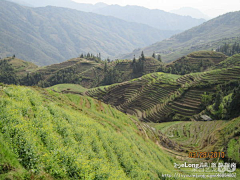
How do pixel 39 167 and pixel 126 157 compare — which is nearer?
pixel 39 167

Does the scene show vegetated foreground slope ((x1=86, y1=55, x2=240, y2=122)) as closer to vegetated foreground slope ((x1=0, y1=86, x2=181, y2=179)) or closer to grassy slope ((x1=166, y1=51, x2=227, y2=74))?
grassy slope ((x1=166, y1=51, x2=227, y2=74))

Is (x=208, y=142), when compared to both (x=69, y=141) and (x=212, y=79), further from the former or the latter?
(x=212, y=79)

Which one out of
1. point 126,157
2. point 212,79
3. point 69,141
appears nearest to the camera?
point 69,141

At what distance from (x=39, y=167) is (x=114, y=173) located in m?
6.37

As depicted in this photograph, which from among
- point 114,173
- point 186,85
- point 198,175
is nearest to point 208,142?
point 198,175

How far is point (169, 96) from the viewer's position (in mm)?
99062

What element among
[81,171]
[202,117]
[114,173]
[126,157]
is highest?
[81,171]

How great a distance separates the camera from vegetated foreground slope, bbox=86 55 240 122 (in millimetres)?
84688

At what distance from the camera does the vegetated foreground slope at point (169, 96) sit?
278 ft

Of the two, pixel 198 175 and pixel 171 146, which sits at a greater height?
pixel 198 175

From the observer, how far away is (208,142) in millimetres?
46594

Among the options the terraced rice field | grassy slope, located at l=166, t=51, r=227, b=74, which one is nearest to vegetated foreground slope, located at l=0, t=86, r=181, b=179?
the terraced rice field

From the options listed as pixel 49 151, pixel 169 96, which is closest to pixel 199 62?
pixel 169 96

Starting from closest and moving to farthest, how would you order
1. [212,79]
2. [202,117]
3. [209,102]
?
[202,117] < [209,102] < [212,79]
